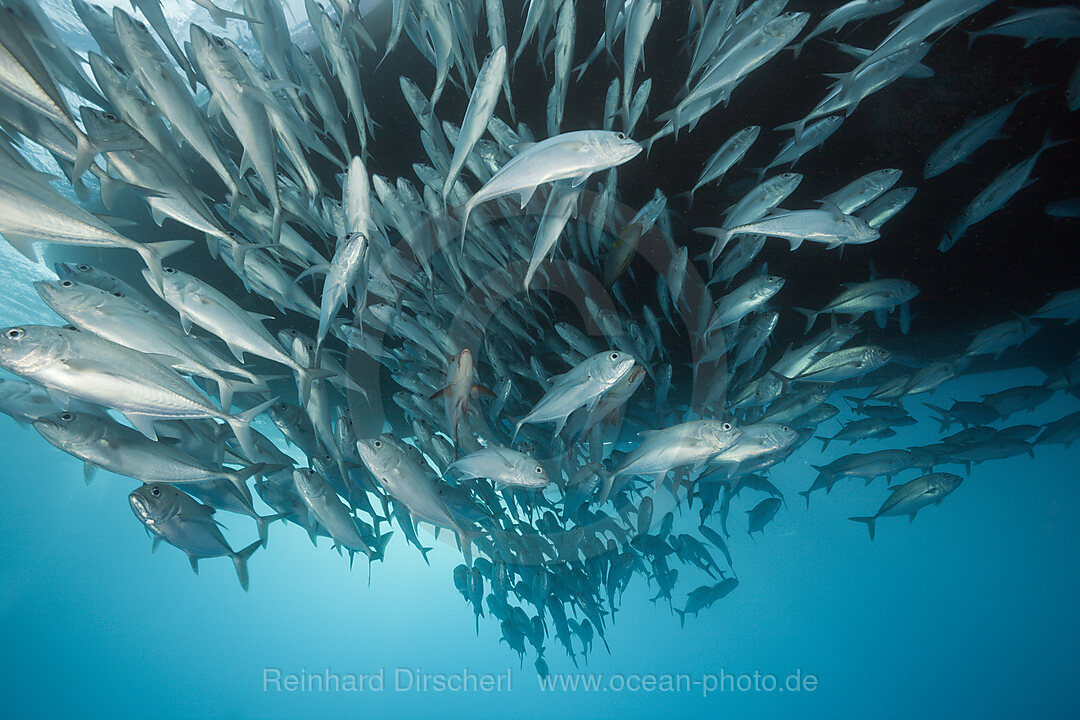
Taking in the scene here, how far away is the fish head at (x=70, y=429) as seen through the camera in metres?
2.38

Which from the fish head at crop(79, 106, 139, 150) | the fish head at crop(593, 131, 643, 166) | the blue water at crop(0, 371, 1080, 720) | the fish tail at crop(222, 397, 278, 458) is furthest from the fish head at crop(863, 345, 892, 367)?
the blue water at crop(0, 371, 1080, 720)

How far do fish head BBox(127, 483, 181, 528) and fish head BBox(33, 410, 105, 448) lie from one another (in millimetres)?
567

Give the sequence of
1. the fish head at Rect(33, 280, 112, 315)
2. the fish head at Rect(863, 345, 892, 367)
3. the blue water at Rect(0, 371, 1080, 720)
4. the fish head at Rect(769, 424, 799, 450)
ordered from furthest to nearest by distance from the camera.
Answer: the blue water at Rect(0, 371, 1080, 720)
the fish head at Rect(863, 345, 892, 367)
the fish head at Rect(769, 424, 799, 450)
the fish head at Rect(33, 280, 112, 315)

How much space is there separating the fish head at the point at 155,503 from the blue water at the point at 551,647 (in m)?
32.4

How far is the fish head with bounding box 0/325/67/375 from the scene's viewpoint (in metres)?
1.84

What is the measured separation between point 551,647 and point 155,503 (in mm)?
56917

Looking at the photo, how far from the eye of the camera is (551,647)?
159 feet

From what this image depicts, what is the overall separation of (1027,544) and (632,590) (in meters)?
39.4

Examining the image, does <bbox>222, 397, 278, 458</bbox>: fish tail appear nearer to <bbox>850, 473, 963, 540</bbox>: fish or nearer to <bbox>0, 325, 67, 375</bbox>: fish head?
<bbox>0, 325, 67, 375</bbox>: fish head

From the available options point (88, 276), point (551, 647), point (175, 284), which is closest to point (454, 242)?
point (175, 284)

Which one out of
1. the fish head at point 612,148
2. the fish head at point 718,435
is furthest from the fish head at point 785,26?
the fish head at point 718,435

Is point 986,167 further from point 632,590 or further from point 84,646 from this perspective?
point 84,646

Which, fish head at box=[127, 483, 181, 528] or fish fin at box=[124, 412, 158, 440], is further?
fish head at box=[127, 483, 181, 528]

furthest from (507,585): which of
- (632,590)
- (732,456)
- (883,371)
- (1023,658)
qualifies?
(1023,658)
